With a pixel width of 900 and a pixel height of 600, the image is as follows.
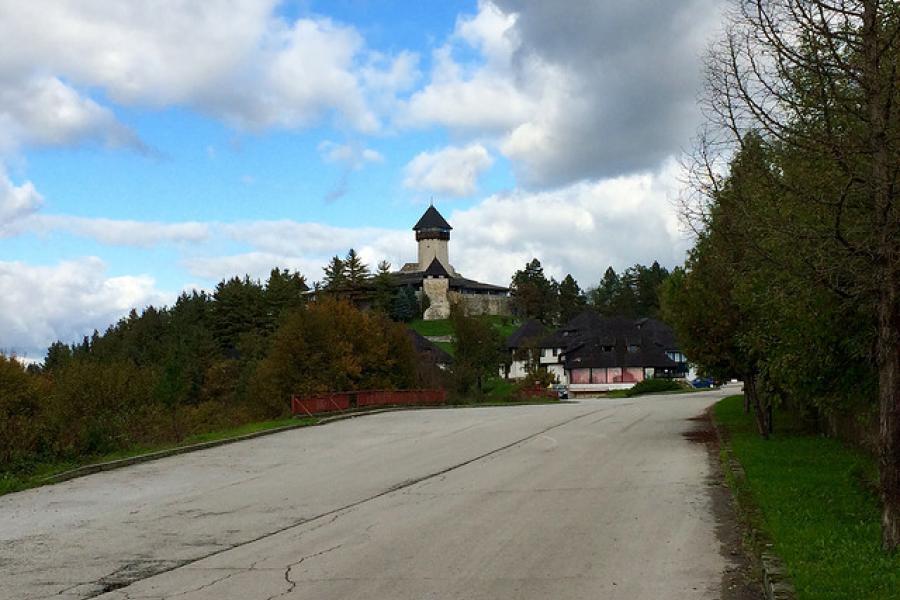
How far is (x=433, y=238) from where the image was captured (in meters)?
158

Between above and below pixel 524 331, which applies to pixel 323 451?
below

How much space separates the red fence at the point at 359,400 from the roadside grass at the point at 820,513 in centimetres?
1773

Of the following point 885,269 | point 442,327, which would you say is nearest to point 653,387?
point 885,269

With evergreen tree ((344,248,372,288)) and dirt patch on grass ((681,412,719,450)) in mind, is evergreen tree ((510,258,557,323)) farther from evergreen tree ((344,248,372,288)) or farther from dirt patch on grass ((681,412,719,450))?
dirt patch on grass ((681,412,719,450))

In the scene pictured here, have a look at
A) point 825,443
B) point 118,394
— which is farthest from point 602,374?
point 825,443

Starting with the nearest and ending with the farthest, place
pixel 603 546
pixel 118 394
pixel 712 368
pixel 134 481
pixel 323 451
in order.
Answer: pixel 603 546 → pixel 134 481 → pixel 323 451 → pixel 712 368 → pixel 118 394

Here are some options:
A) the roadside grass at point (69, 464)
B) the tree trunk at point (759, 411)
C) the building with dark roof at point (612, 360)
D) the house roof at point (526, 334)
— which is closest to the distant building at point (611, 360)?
the building with dark roof at point (612, 360)

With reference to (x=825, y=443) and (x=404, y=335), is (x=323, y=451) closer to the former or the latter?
(x=825, y=443)

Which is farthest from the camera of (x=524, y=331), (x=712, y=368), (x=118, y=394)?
(x=524, y=331)

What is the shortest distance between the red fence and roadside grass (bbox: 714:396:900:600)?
1773cm

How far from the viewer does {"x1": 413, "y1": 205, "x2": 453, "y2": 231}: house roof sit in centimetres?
15812

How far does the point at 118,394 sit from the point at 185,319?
229 feet

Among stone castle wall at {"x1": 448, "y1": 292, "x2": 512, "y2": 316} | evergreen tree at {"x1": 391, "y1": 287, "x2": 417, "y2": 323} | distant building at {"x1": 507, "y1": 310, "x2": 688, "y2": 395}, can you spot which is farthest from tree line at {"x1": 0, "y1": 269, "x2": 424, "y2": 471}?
stone castle wall at {"x1": 448, "y1": 292, "x2": 512, "y2": 316}

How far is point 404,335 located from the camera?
2037 inches
